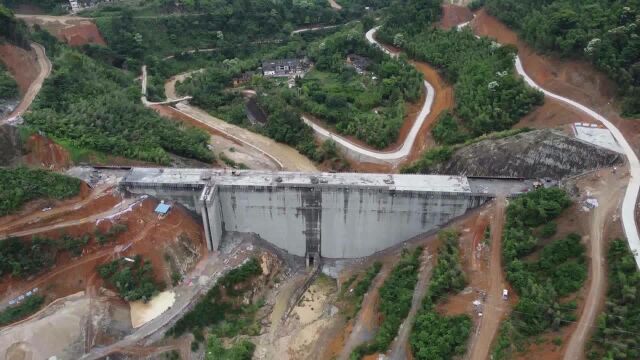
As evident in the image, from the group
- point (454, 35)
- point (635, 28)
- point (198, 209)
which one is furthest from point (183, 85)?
point (635, 28)

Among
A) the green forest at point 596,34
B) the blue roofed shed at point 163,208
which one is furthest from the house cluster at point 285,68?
the blue roofed shed at point 163,208

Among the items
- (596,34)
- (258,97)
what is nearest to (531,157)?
(596,34)

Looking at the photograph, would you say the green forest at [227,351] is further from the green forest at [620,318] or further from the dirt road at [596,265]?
the green forest at [620,318]

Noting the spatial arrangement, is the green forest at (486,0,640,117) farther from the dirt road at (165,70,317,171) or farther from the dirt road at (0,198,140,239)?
the dirt road at (0,198,140,239)

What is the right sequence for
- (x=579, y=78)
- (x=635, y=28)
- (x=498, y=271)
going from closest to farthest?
(x=498, y=271) → (x=635, y=28) → (x=579, y=78)

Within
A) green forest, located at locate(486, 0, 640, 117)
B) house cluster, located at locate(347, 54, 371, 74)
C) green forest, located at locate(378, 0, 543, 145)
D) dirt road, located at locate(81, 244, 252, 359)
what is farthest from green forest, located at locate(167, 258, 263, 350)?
house cluster, located at locate(347, 54, 371, 74)

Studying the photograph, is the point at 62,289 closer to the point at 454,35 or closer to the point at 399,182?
the point at 399,182
